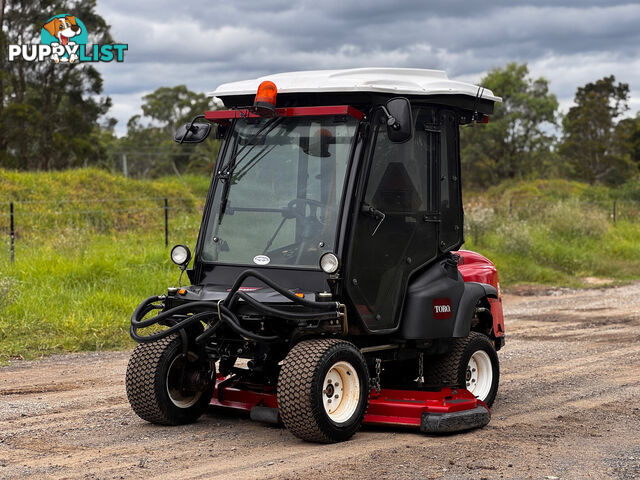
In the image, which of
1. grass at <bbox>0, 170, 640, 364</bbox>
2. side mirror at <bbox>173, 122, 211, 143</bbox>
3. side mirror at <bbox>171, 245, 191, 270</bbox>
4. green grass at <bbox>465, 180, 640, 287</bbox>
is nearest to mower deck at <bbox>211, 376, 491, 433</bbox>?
side mirror at <bbox>171, 245, 191, 270</bbox>

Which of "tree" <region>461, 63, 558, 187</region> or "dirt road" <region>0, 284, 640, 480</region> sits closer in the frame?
"dirt road" <region>0, 284, 640, 480</region>

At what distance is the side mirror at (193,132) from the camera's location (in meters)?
7.27

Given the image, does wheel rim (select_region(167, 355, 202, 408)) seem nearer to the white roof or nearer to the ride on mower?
the ride on mower

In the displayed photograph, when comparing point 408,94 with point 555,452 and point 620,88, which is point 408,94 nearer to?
point 555,452

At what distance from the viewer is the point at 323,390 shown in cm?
623

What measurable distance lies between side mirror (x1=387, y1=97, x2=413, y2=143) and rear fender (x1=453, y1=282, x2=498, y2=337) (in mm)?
1619

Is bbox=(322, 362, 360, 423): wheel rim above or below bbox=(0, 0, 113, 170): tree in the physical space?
below

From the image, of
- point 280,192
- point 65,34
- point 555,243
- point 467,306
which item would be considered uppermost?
point 65,34

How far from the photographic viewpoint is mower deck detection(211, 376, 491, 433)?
6660mm

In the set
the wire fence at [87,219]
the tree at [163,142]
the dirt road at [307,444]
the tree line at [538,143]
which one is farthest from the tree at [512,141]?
the dirt road at [307,444]

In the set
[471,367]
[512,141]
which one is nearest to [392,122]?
[471,367]

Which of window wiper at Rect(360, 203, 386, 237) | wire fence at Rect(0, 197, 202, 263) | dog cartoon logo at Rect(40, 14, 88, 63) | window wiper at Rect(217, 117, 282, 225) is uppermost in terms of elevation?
dog cartoon logo at Rect(40, 14, 88, 63)

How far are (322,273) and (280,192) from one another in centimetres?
75

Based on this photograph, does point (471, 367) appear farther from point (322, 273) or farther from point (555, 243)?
point (555, 243)
